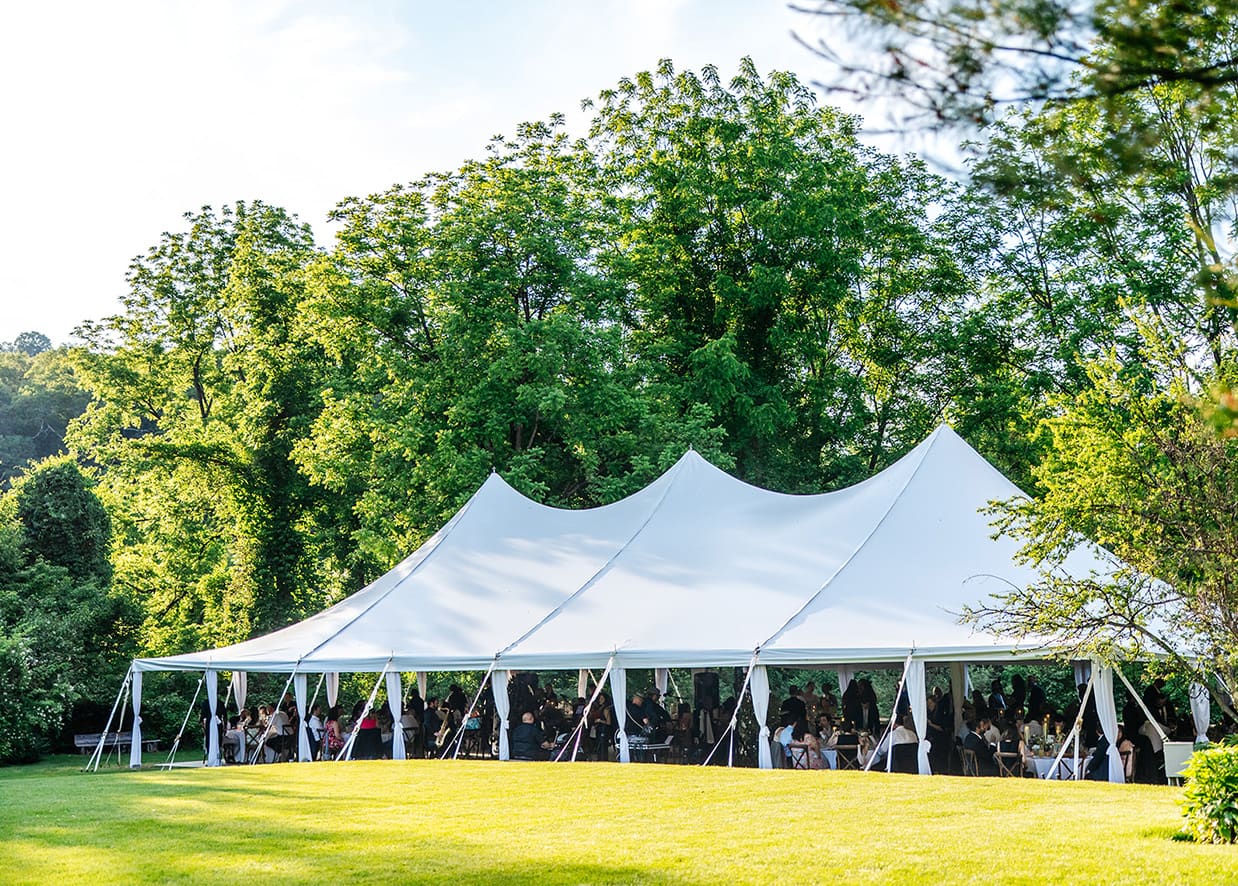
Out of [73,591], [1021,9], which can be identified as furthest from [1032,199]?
[73,591]

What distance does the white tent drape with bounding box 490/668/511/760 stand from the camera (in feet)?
55.2

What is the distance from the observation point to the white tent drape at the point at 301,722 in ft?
57.5

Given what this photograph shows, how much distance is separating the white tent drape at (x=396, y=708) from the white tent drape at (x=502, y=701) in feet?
4.56

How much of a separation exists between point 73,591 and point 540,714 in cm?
1112

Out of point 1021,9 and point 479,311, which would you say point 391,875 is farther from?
point 479,311

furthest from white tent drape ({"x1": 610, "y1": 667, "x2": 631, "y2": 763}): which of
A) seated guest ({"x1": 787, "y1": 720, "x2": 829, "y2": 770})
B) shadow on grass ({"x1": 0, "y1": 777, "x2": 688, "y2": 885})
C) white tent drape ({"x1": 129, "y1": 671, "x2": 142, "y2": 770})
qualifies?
white tent drape ({"x1": 129, "y1": 671, "x2": 142, "y2": 770})

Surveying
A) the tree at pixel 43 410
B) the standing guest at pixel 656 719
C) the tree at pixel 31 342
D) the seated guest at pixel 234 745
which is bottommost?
the seated guest at pixel 234 745

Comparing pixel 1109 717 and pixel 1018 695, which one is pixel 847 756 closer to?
pixel 1018 695

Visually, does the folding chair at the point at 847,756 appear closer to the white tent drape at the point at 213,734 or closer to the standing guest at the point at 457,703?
the standing guest at the point at 457,703

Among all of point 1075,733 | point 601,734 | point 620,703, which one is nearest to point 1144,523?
point 1075,733

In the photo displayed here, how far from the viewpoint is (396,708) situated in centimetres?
1753

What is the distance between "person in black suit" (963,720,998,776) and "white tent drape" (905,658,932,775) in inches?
41.3

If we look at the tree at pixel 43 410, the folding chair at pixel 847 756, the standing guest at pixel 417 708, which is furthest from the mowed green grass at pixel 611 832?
the tree at pixel 43 410

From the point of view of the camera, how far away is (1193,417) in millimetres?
10266
